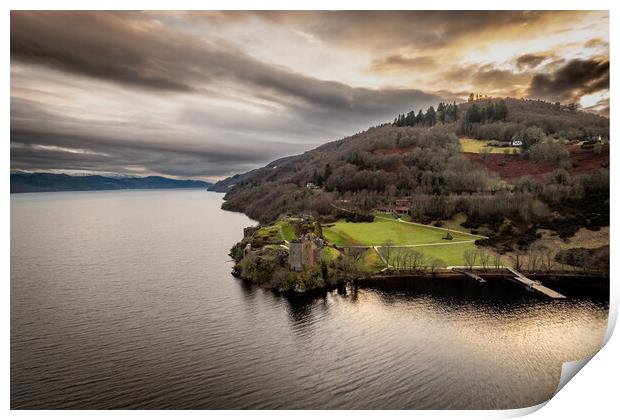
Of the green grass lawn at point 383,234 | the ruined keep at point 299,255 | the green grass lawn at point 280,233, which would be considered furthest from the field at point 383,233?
the ruined keep at point 299,255

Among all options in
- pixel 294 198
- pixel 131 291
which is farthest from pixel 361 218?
pixel 131 291

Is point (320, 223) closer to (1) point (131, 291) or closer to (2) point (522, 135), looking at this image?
(1) point (131, 291)

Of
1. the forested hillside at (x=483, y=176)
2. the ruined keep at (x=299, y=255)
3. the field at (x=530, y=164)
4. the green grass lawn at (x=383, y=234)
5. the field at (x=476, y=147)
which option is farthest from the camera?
the field at (x=476, y=147)

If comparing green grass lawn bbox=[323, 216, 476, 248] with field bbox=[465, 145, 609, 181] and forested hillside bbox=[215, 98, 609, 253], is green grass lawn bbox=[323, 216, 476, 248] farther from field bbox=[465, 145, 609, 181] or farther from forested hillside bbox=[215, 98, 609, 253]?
field bbox=[465, 145, 609, 181]

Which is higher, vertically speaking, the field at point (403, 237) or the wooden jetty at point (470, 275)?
the field at point (403, 237)

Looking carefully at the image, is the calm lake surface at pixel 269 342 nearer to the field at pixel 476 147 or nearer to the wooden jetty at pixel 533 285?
the wooden jetty at pixel 533 285

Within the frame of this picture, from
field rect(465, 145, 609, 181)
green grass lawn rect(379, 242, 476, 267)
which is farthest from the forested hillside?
green grass lawn rect(379, 242, 476, 267)
